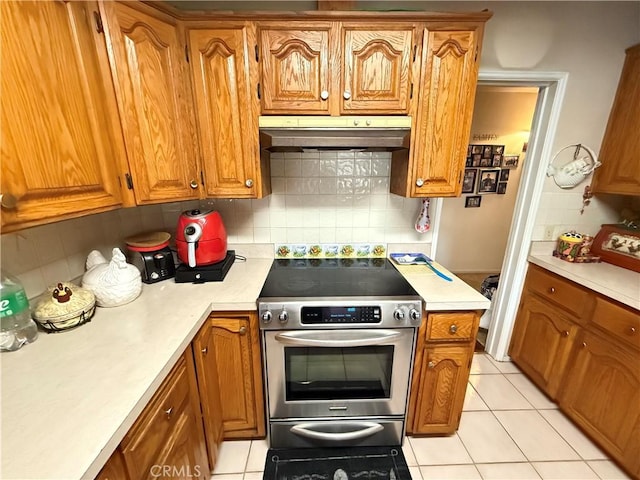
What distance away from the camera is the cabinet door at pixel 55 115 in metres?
0.72

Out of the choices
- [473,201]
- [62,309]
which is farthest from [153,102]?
[473,201]

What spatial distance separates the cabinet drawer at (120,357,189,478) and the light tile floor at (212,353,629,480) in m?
0.71

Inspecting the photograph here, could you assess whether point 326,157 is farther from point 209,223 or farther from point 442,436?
point 442,436

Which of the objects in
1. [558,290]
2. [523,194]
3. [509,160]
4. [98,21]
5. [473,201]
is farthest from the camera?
[473,201]

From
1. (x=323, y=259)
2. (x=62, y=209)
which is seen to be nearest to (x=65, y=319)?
(x=62, y=209)

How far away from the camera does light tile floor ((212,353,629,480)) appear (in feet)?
4.52

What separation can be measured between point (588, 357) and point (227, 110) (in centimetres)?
231

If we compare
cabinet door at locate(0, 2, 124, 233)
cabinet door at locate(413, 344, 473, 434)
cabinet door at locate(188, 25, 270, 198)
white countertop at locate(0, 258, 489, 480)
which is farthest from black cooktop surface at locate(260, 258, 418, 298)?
cabinet door at locate(0, 2, 124, 233)

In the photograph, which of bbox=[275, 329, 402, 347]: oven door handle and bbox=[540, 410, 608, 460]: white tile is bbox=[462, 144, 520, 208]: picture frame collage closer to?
bbox=[540, 410, 608, 460]: white tile

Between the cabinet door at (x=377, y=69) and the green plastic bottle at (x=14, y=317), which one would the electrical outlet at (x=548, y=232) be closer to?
the cabinet door at (x=377, y=69)

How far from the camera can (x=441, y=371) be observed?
1.38 metres

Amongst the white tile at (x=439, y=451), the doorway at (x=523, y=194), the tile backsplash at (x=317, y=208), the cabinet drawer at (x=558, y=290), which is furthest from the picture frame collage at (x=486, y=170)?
the white tile at (x=439, y=451)

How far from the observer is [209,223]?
1401 mm

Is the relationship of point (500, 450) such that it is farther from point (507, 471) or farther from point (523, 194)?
point (523, 194)
